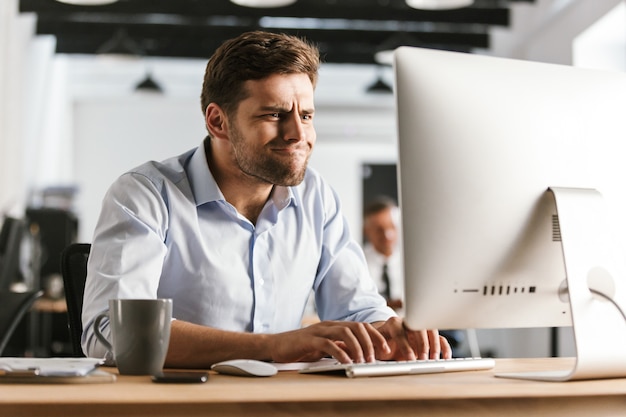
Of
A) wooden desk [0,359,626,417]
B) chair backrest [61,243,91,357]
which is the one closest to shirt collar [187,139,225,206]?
chair backrest [61,243,91,357]

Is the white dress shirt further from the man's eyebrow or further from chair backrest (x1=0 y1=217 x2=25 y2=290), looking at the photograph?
chair backrest (x1=0 y1=217 x2=25 y2=290)

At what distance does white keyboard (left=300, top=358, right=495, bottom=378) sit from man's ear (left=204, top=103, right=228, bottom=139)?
791mm

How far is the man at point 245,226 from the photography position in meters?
1.65

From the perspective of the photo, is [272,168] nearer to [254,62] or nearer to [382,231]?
[254,62]

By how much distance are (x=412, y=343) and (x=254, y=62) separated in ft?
2.33

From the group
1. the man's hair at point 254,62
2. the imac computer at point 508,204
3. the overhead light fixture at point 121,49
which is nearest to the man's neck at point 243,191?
the man's hair at point 254,62

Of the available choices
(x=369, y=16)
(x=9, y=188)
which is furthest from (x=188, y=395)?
(x=369, y=16)

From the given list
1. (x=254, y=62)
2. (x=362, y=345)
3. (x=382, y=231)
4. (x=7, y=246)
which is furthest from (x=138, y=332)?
(x=382, y=231)

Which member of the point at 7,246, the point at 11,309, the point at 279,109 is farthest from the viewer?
the point at 7,246

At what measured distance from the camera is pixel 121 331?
1326mm

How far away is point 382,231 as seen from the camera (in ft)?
19.4

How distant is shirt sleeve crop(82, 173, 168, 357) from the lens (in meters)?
1.58

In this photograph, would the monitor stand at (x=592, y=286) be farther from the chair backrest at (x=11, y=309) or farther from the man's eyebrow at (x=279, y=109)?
the chair backrest at (x=11, y=309)

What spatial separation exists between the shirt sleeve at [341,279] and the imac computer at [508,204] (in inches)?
24.9
